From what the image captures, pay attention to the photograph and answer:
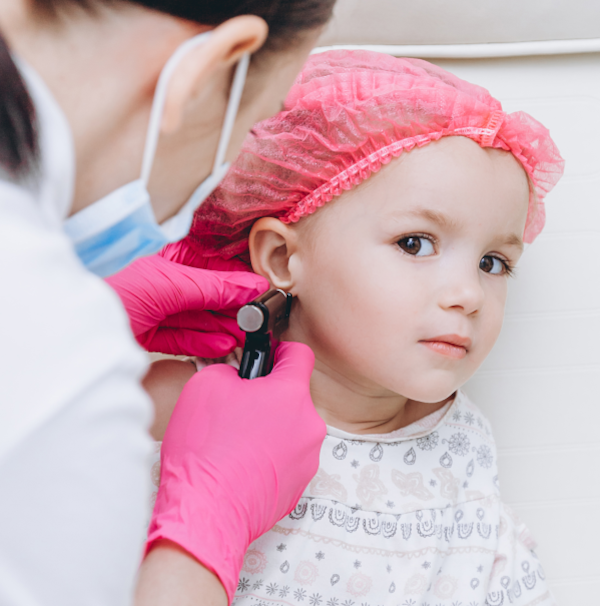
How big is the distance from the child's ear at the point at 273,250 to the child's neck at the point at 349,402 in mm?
158

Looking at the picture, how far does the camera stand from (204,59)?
486 mm

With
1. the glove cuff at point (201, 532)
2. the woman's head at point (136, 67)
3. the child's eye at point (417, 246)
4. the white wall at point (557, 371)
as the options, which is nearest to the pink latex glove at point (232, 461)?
the glove cuff at point (201, 532)

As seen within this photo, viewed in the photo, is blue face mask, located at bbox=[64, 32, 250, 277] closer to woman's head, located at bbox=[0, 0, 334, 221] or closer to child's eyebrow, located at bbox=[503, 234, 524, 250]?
woman's head, located at bbox=[0, 0, 334, 221]

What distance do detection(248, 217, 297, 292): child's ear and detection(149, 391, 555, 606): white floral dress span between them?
0.27 metres

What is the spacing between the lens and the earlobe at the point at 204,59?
48cm

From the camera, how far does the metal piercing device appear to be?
825 millimetres

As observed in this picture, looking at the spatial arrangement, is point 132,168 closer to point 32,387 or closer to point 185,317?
point 32,387

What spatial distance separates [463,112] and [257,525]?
2.15 ft

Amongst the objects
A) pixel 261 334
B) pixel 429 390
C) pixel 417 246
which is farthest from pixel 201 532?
pixel 417 246

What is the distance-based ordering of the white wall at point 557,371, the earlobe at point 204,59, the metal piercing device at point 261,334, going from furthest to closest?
the white wall at point 557,371 → the metal piercing device at point 261,334 → the earlobe at point 204,59

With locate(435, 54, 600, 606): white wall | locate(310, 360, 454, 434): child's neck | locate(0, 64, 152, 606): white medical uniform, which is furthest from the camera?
locate(435, 54, 600, 606): white wall

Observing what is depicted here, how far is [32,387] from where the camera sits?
0.37m

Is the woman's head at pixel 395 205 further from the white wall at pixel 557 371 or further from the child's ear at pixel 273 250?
the white wall at pixel 557 371

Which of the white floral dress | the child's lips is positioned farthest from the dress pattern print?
the child's lips
